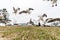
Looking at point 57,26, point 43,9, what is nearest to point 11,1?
point 43,9

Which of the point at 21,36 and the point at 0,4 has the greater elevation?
the point at 0,4

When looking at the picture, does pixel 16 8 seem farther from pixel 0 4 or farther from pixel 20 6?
pixel 0 4

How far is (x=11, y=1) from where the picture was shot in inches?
58.6

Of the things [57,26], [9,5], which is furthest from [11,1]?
[57,26]

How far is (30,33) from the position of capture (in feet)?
4.51

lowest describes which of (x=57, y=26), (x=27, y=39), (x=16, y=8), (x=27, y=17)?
(x=27, y=39)

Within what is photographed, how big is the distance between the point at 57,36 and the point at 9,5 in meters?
0.61

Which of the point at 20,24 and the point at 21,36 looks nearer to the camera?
the point at 21,36

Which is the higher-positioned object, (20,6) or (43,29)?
(20,6)

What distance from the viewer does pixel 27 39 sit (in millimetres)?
1327

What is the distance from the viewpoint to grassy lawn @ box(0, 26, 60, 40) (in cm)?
134

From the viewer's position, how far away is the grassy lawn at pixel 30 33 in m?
1.34

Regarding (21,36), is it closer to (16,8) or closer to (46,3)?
(16,8)

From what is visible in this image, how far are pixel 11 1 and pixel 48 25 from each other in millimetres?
479
